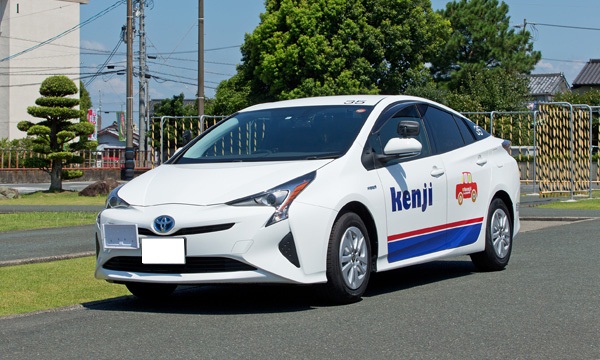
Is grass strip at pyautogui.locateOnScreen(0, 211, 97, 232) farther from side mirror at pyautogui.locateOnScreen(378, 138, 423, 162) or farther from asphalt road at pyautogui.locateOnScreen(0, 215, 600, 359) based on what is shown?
side mirror at pyautogui.locateOnScreen(378, 138, 423, 162)

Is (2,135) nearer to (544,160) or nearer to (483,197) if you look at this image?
(544,160)

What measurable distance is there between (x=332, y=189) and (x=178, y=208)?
115cm

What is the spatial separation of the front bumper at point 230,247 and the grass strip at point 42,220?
10.6 metres

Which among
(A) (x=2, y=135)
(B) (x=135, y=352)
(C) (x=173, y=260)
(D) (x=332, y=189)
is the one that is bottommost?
(B) (x=135, y=352)

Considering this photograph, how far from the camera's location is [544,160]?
1032 inches

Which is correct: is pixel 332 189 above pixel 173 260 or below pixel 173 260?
above

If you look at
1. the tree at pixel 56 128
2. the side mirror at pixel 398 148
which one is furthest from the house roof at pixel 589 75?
the side mirror at pixel 398 148

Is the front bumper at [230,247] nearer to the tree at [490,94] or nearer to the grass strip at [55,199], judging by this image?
the grass strip at [55,199]

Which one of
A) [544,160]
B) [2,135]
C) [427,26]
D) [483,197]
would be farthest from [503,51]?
[483,197]

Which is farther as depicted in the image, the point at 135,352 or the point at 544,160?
Answer: the point at 544,160

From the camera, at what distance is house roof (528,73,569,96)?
10894 cm

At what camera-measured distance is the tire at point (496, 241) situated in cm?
953

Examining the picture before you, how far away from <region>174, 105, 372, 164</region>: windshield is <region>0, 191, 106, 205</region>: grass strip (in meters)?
19.8

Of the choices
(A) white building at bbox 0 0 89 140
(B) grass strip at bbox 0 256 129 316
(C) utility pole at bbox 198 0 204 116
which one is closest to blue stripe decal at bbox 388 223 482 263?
(B) grass strip at bbox 0 256 129 316
